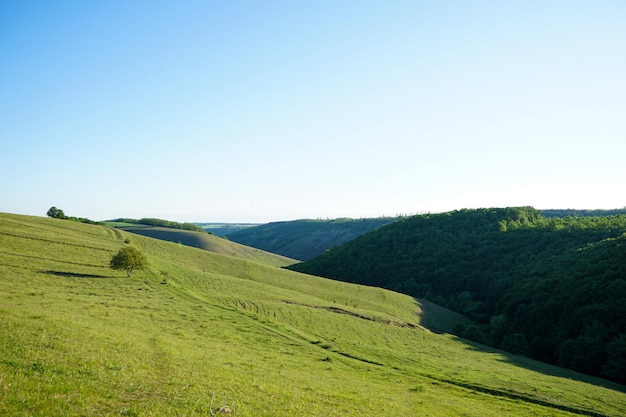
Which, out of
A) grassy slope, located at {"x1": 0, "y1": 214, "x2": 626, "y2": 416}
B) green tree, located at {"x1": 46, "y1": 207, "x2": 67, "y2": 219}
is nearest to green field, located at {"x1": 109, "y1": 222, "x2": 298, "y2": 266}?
green tree, located at {"x1": 46, "y1": 207, "x2": 67, "y2": 219}

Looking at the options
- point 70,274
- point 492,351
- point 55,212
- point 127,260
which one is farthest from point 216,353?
point 55,212

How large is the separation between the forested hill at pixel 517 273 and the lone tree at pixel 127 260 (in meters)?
71.7

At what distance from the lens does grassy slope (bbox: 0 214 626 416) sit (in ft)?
58.4

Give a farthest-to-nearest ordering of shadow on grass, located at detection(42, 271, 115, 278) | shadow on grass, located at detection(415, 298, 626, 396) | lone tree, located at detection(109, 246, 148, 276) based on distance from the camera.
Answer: lone tree, located at detection(109, 246, 148, 276), shadow on grass, located at detection(415, 298, 626, 396), shadow on grass, located at detection(42, 271, 115, 278)

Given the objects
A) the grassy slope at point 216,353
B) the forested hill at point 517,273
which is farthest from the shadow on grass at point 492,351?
the forested hill at point 517,273

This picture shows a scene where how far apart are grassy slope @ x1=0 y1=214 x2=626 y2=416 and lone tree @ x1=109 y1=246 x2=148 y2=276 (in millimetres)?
1433

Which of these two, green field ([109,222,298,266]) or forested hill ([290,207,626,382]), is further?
green field ([109,222,298,266])

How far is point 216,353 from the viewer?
32.0m

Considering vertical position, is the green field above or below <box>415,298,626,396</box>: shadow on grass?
above

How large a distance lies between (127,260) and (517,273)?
119 meters

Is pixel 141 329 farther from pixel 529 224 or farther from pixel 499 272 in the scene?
pixel 529 224

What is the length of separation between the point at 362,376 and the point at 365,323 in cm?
2848

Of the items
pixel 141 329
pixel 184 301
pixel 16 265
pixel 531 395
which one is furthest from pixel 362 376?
pixel 16 265

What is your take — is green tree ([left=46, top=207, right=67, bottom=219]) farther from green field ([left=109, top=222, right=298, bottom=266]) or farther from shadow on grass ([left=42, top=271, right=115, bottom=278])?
shadow on grass ([left=42, top=271, right=115, bottom=278])
